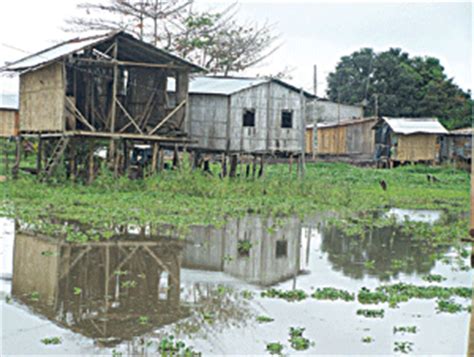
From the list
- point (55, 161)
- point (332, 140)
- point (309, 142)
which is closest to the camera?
point (55, 161)

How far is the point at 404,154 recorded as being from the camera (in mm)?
46469

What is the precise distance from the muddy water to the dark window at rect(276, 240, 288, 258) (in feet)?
0.12

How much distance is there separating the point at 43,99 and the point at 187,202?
8.86 metres

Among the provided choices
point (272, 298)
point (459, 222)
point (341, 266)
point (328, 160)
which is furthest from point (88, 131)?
point (328, 160)

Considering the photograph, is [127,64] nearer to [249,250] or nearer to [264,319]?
[249,250]

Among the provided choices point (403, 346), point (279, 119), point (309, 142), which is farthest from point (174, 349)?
point (309, 142)

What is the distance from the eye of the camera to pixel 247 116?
31453 millimetres

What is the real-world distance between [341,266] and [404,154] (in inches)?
1439

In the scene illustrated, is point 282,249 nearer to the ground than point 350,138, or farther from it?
nearer to the ground

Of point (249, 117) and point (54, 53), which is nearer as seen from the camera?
point (54, 53)

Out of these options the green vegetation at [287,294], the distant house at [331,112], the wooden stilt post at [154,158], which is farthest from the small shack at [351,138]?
the green vegetation at [287,294]

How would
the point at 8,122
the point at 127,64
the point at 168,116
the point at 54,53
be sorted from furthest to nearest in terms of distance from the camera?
the point at 8,122 < the point at 168,116 < the point at 54,53 < the point at 127,64

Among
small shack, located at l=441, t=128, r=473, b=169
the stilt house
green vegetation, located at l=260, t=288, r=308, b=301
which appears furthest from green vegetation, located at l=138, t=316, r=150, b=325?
the stilt house

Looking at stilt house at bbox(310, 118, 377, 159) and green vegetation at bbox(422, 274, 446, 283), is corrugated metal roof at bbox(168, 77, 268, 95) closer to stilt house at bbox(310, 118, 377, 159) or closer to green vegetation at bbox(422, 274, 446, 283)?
stilt house at bbox(310, 118, 377, 159)
